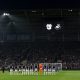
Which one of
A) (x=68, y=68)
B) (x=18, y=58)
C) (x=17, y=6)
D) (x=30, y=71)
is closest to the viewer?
(x=17, y=6)

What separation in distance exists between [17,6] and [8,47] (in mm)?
42135

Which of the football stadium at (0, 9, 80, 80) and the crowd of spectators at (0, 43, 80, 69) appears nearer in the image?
the crowd of spectators at (0, 43, 80, 69)

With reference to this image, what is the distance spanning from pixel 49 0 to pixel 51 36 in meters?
39.8

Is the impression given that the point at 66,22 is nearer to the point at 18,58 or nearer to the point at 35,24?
the point at 35,24

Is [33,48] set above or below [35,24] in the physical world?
below

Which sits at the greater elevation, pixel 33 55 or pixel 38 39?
pixel 38 39

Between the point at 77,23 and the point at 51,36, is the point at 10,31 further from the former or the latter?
the point at 77,23

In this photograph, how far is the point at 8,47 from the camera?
3226 inches

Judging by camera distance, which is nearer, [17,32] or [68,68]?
[68,68]

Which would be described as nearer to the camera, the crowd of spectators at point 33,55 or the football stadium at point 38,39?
the crowd of spectators at point 33,55

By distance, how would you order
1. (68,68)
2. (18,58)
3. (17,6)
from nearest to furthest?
1. (17,6)
2. (68,68)
3. (18,58)

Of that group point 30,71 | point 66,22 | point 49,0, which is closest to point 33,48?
point 66,22

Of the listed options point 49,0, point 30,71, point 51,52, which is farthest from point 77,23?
point 49,0

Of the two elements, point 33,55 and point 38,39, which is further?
point 38,39
